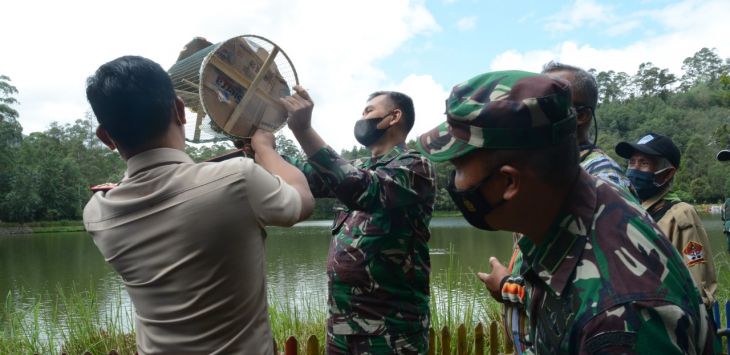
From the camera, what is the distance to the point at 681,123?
67.5 m

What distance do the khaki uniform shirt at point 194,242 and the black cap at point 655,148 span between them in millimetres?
2785

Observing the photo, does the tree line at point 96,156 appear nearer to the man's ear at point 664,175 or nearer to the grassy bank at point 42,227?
the grassy bank at point 42,227

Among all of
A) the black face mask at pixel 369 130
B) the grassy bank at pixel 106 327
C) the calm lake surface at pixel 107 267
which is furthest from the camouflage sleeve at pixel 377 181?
the calm lake surface at pixel 107 267

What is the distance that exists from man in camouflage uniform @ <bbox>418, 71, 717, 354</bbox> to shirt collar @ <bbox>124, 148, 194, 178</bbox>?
0.83 m

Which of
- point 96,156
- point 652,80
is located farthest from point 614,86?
point 96,156

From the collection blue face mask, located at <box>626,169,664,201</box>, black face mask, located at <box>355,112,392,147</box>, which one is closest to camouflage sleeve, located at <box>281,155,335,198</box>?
black face mask, located at <box>355,112,392,147</box>

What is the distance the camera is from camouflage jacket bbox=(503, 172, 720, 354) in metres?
0.99

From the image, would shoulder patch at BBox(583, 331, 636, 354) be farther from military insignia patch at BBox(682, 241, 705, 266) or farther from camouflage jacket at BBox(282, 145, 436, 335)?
military insignia patch at BBox(682, 241, 705, 266)

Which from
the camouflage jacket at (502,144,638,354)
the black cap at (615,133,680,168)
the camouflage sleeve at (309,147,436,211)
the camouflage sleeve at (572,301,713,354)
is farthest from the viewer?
the black cap at (615,133,680,168)

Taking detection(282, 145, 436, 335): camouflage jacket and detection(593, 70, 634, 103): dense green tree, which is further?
detection(593, 70, 634, 103): dense green tree

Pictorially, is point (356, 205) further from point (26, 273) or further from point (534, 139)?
point (26, 273)

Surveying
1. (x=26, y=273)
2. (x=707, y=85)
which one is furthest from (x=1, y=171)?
(x=707, y=85)

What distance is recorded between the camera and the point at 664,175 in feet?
12.1

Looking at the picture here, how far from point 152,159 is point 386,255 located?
143cm
